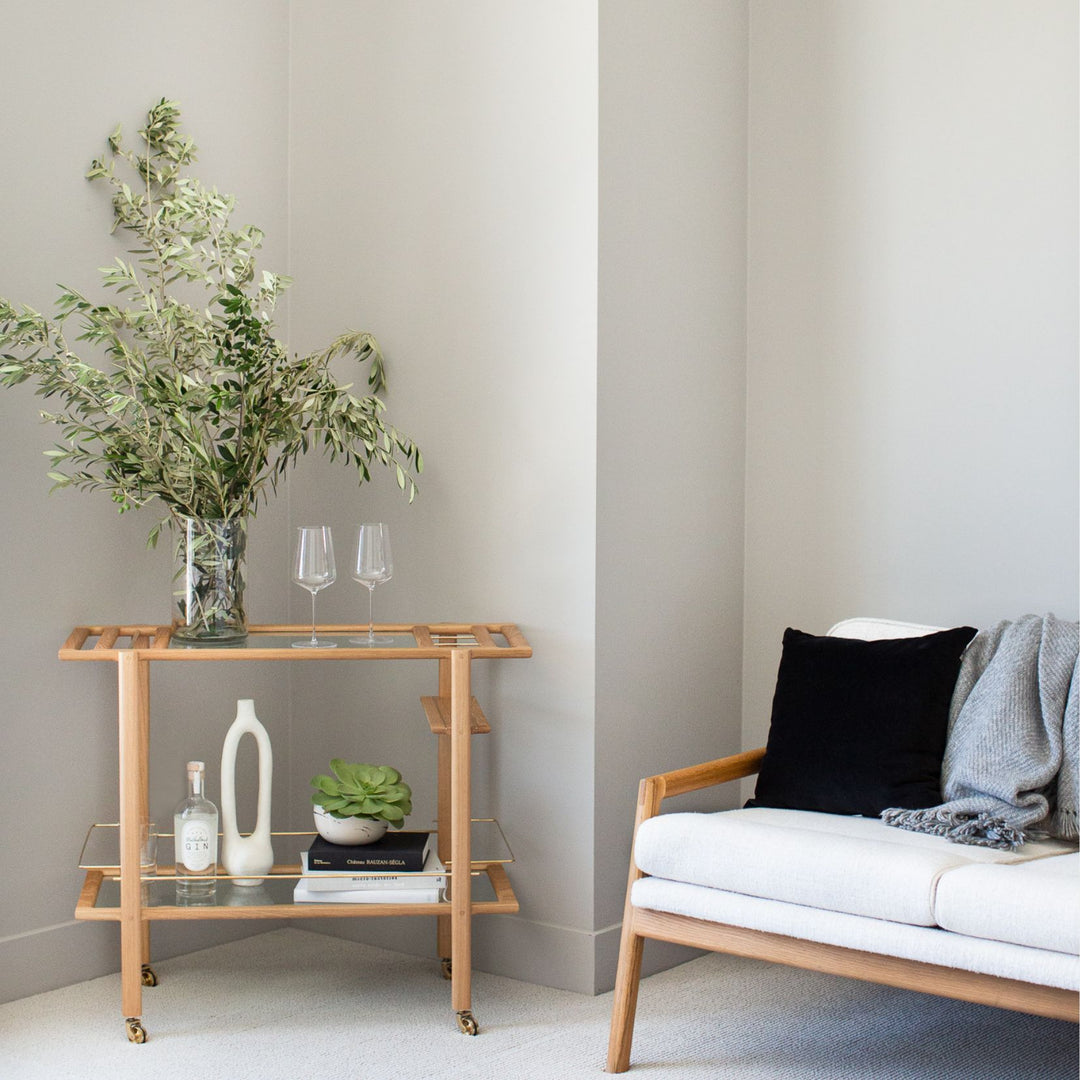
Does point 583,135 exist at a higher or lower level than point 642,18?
lower

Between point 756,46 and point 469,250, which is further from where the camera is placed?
point 756,46

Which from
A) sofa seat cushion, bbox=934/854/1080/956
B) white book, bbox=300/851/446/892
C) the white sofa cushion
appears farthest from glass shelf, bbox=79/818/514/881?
sofa seat cushion, bbox=934/854/1080/956

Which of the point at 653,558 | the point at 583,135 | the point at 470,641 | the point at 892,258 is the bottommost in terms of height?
the point at 470,641

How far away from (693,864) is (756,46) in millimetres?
1983

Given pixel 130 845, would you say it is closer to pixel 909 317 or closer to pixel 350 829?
→ pixel 350 829

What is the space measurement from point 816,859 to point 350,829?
0.95m

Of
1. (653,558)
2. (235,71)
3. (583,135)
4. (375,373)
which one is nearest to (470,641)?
(653,558)

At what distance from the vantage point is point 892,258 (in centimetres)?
283

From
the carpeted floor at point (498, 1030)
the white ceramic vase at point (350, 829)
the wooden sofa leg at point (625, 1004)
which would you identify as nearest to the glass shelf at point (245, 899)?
the white ceramic vase at point (350, 829)


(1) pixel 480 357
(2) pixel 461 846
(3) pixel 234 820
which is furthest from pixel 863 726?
(3) pixel 234 820

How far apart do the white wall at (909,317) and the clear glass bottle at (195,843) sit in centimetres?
127

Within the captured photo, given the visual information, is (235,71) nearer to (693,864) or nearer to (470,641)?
(470,641)

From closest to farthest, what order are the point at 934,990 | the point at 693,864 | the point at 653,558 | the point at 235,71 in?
the point at 934,990 < the point at 693,864 < the point at 653,558 < the point at 235,71

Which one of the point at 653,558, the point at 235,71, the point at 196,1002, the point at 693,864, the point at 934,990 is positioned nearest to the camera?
the point at 934,990
